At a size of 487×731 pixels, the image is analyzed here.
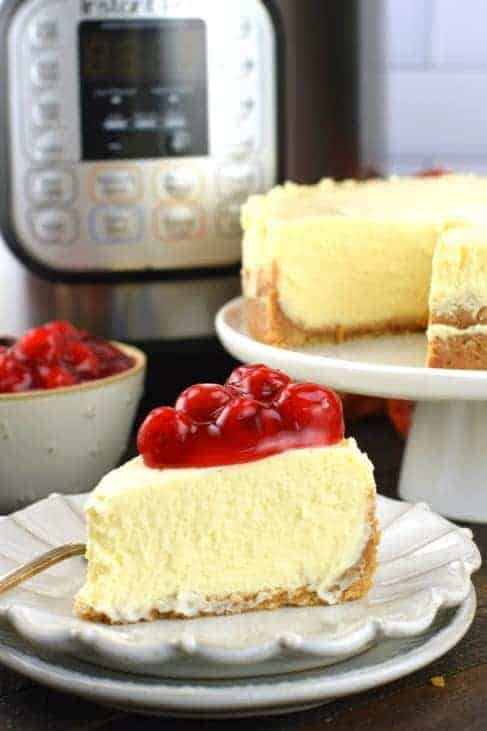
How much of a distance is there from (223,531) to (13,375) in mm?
333

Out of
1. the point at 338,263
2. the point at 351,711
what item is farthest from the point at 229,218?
the point at 351,711

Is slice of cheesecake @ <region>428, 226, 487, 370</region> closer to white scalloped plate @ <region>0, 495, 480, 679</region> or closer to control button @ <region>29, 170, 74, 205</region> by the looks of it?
→ white scalloped plate @ <region>0, 495, 480, 679</region>

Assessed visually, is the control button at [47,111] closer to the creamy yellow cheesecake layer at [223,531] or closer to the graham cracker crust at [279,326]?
the graham cracker crust at [279,326]

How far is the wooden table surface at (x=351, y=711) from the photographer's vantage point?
776mm

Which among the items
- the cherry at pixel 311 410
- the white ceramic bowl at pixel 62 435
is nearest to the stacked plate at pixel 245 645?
the cherry at pixel 311 410

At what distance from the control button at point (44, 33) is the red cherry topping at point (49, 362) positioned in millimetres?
255

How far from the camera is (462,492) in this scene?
1.14m

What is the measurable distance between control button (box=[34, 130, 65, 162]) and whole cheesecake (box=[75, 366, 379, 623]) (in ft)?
1.50

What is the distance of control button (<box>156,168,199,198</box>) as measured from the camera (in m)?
1.28

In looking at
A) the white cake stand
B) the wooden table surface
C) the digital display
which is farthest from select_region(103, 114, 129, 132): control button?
the wooden table surface

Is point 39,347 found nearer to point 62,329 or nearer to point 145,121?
point 62,329

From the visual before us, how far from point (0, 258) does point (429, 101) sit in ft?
2.83

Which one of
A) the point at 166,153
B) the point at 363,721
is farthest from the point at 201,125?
the point at 363,721

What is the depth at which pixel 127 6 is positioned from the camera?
1.24 m
